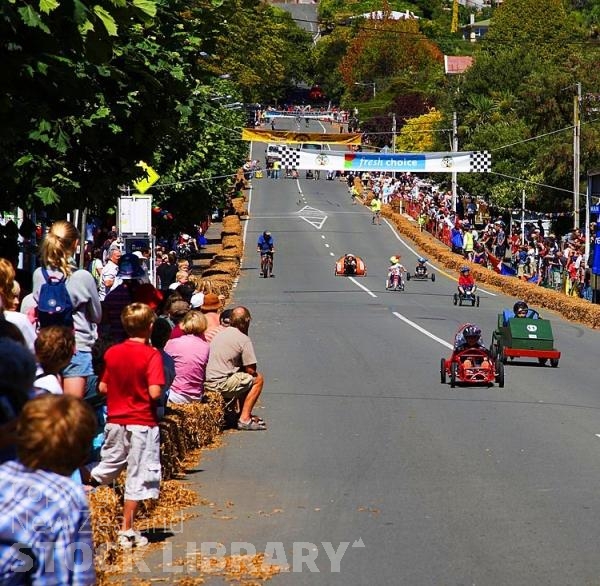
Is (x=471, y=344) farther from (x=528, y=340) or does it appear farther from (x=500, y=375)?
(x=528, y=340)

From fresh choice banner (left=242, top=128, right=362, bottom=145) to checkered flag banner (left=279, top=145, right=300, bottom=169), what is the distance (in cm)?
90

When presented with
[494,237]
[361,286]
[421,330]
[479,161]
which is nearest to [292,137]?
[479,161]

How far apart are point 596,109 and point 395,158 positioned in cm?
1726

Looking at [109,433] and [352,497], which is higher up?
[109,433]

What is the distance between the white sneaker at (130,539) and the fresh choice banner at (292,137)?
1712 inches

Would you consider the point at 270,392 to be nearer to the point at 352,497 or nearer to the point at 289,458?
the point at 289,458

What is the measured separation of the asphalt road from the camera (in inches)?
312

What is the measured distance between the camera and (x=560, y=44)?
128 m

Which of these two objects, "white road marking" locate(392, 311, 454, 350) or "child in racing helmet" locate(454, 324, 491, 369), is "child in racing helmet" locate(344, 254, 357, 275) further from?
"child in racing helmet" locate(454, 324, 491, 369)

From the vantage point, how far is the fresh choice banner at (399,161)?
50.6 m

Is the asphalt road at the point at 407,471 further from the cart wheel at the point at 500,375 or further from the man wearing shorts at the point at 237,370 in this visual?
the man wearing shorts at the point at 237,370

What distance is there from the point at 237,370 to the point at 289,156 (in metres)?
38.3

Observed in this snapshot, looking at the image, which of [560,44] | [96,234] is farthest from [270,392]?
[560,44]

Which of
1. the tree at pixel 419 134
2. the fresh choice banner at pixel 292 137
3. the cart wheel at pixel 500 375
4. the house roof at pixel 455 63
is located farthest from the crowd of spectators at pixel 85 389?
the house roof at pixel 455 63
